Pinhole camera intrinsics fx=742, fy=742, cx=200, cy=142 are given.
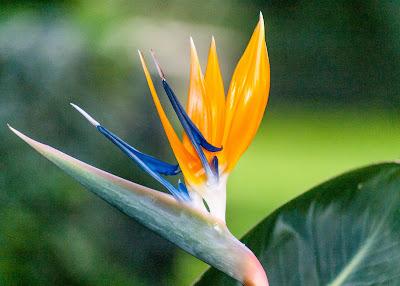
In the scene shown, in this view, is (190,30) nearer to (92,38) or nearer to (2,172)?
(92,38)

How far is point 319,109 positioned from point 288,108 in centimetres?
19

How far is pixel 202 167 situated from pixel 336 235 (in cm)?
25

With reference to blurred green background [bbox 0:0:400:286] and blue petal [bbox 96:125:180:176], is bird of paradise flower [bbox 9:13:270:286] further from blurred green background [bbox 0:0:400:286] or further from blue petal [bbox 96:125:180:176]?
blurred green background [bbox 0:0:400:286]

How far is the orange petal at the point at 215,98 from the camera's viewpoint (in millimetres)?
767

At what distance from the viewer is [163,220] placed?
712mm

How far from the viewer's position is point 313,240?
94 centimetres

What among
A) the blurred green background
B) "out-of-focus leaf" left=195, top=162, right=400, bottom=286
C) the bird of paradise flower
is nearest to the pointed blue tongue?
the bird of paradise flower

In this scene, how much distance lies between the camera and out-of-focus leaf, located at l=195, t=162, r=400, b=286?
90 cm

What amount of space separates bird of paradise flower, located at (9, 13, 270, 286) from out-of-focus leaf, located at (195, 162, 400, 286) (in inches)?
7.6

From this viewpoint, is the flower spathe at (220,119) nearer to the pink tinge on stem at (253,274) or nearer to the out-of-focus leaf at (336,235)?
the pink tinge on stem at (253,274)

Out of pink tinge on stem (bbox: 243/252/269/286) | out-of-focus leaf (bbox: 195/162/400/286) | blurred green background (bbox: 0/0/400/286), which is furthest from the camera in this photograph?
blurred green background (bbox: 0/0/400/286)

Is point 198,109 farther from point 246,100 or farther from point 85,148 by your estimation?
point 85,148

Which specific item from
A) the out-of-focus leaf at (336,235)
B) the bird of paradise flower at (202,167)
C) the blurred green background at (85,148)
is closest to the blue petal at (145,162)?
the bird of paradise flower at (202,167)

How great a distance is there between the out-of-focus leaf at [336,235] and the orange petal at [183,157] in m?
0.19
